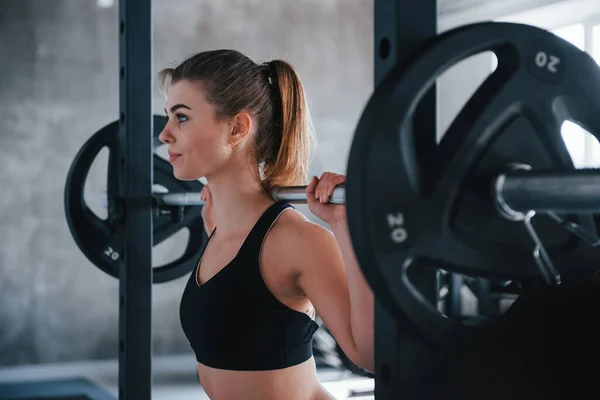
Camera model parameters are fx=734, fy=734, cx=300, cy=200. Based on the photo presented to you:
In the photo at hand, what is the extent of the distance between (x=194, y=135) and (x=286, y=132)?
9.5 inches

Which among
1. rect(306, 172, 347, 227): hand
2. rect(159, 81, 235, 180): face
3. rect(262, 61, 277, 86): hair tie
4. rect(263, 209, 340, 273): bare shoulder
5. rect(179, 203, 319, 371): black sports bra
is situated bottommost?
rect(179, 203, 319, 371): black sports bra

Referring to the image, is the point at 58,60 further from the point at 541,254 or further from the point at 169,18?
the point at 541,254

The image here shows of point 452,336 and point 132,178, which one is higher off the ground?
point 132,178

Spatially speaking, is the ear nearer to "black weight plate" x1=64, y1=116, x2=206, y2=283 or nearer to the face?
the face

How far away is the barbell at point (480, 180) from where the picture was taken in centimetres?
63

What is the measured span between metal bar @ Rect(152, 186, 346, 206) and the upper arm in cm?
8

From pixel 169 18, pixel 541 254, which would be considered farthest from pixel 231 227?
pixel 169 18

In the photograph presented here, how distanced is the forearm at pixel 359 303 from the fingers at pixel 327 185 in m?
0.05

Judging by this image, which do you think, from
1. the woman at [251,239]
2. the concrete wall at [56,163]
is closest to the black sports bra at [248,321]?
A: the woman at [251,239]

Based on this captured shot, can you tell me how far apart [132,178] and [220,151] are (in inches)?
9.3

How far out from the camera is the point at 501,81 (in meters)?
0.69

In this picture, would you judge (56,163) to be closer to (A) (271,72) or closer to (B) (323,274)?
(A) (271,72)

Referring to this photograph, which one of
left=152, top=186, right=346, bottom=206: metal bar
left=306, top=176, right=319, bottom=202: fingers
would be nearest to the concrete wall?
left=152, top=186, right=346, bottom=206: metal bar

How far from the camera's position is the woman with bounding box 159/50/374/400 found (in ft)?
5.38
